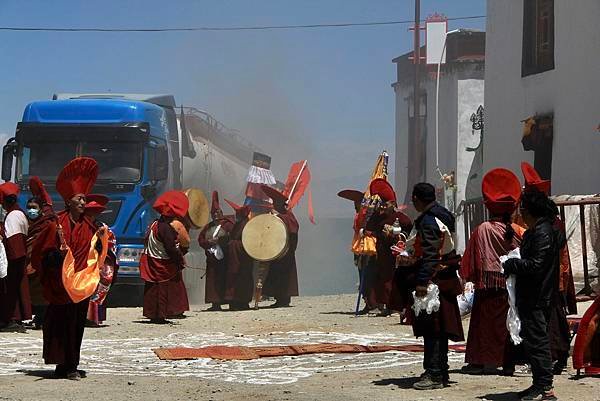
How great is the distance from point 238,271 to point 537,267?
38.6ft

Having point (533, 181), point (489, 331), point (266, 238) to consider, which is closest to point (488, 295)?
point (489, 331)

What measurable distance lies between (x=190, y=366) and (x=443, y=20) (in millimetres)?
36535

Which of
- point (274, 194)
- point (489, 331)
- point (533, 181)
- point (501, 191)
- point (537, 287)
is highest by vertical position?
point (274, 194)

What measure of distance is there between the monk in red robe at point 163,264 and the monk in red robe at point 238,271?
2996 millimetres

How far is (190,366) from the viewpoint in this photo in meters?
11.2

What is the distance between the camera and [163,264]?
661 inches

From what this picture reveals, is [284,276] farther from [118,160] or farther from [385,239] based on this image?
[385,239]

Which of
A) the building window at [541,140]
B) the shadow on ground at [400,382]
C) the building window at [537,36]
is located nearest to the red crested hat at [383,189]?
the shadow on ground at [400,382]

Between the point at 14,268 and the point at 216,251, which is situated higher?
the point at 216,251

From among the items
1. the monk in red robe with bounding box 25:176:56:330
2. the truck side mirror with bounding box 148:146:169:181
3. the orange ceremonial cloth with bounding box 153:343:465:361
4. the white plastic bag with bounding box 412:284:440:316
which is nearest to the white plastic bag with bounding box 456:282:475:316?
the orange ceremonial cloth with bounding box 153:343:465:361

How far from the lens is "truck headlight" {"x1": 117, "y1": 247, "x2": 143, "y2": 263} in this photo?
19641mm

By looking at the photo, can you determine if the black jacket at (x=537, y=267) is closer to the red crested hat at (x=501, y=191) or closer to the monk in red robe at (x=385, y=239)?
the red crested hat at (x=501, y=191)

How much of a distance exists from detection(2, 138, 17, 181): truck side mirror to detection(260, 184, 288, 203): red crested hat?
4.17m

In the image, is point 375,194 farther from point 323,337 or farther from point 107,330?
point 107,330
